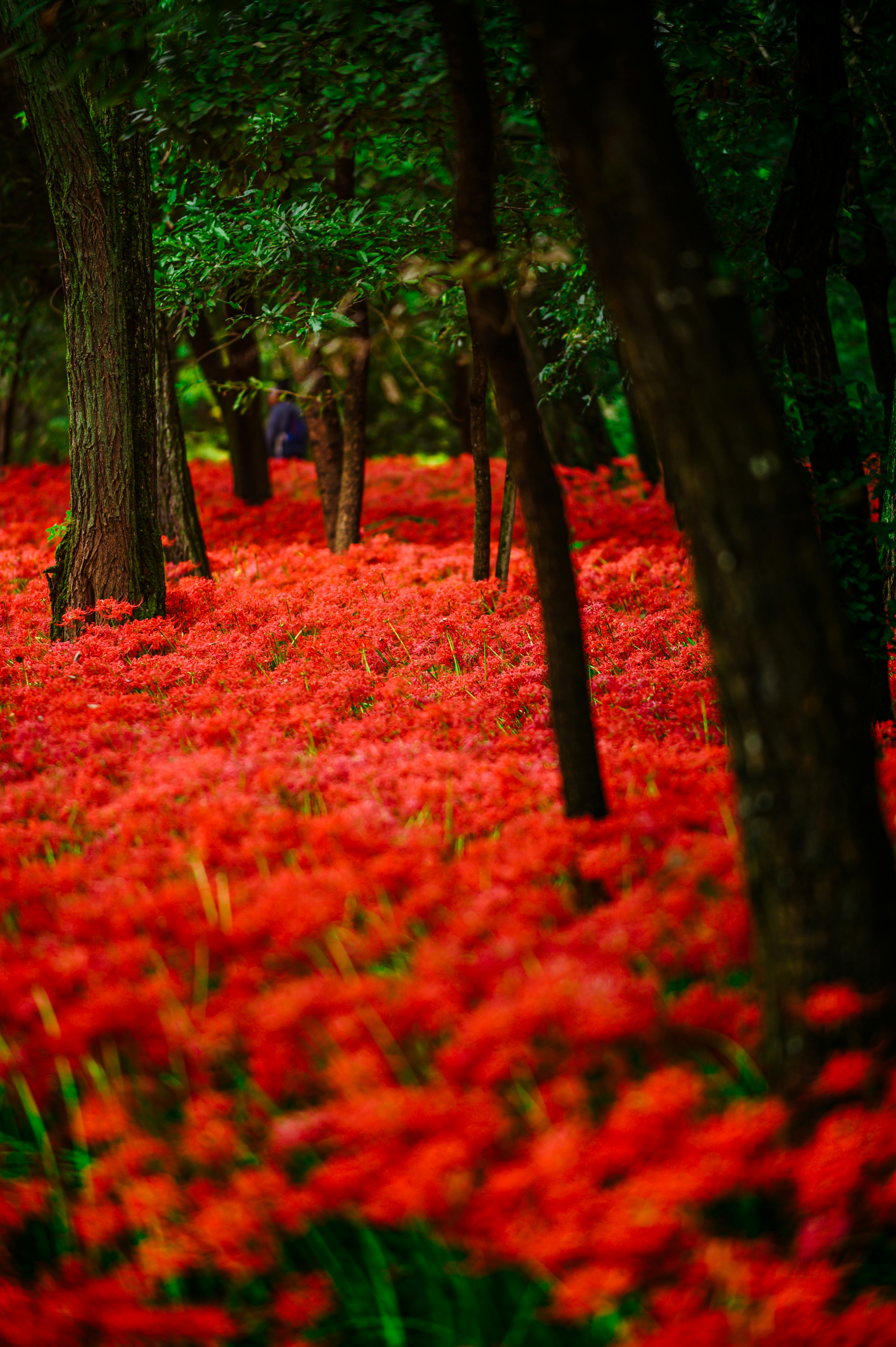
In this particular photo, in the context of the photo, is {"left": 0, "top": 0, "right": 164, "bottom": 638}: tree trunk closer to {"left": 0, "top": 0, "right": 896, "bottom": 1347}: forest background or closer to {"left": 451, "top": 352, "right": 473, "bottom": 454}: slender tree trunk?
{"left": 0, "top": 0, "right": 896, "bottom": 1347}: forest background

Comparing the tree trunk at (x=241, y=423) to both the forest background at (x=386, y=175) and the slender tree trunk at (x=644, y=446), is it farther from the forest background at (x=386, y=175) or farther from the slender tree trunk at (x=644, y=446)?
the slender tree trunk at (x=644, y=446)

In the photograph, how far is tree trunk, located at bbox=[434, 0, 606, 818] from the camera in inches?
127

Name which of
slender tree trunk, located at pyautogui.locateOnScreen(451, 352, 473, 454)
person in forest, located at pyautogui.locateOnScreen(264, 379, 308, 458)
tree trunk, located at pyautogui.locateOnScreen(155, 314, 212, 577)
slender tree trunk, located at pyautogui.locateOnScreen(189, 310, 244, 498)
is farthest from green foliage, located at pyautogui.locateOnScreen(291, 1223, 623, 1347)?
person in forest, located at pyautogui.locateOnScreen(264, 379, 308, 458)

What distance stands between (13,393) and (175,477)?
353 inches

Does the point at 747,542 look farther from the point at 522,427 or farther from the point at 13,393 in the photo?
the point at 13,393

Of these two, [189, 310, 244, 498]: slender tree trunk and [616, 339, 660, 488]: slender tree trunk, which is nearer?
[616, 339, 660, 488]: slender tree trunk

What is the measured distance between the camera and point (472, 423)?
7430 mm

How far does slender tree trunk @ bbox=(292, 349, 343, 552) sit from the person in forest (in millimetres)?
4358

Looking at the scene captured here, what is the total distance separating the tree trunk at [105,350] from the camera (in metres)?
6.15

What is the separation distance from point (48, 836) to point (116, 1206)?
1.77 meters

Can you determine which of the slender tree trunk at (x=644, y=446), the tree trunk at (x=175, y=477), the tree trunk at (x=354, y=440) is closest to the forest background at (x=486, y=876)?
the tree trunk at (x=175, y=477)

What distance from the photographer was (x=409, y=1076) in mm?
2391

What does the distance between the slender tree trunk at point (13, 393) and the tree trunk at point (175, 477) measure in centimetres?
537

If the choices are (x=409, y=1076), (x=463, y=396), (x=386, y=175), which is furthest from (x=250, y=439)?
(x=409, y=1076)
